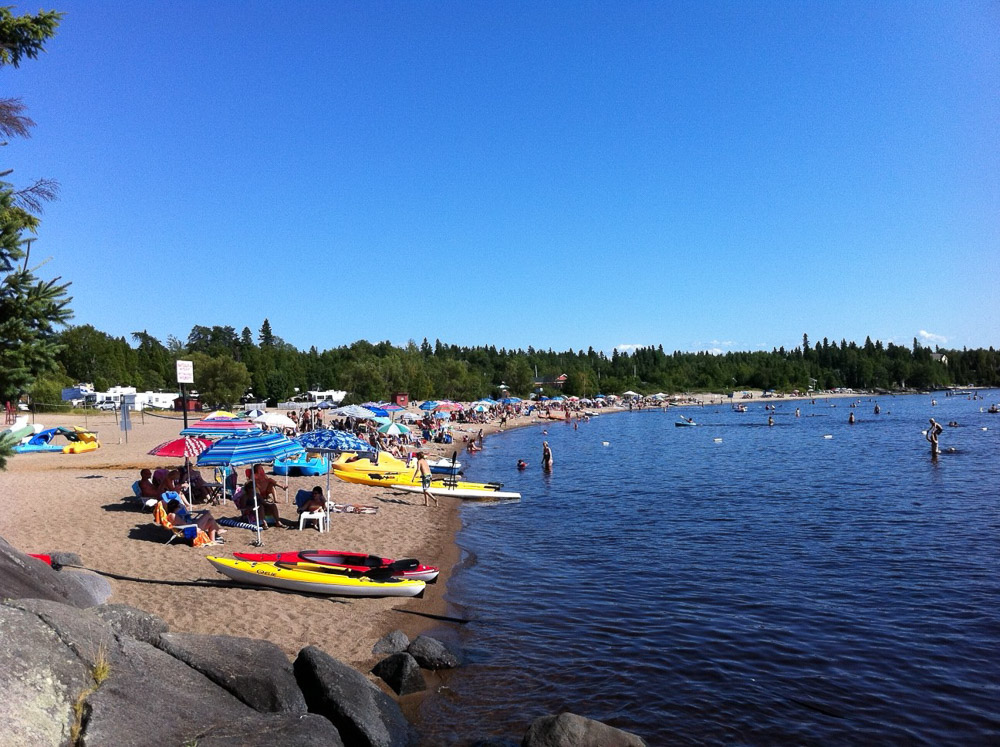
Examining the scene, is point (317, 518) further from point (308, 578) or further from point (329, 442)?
point (308, 578)

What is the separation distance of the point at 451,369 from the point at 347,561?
291 feet

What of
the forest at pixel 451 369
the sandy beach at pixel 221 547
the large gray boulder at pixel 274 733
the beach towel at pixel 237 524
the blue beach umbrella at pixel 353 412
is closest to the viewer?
the large gray boulder at pixel 274 733

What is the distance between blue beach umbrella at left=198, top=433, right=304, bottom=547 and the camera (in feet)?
48.4

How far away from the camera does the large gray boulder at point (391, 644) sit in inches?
393

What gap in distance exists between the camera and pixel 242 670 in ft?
22.9

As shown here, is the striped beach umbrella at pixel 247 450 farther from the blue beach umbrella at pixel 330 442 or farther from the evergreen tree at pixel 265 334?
the evergreen tree at pixel 265 334

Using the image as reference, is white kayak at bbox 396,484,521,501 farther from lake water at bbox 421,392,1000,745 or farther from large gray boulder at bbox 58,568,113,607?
large gray boulder at bbox 58,568,113,607

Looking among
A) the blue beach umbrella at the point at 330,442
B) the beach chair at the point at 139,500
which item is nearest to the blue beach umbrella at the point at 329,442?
the blue beach umbrella at the point at 330,442

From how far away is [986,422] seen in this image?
67750 mm

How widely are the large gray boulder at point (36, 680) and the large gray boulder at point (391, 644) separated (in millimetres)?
4853

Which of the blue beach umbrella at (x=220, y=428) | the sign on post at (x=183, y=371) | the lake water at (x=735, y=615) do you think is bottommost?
the lake water at (x=735, y=615)

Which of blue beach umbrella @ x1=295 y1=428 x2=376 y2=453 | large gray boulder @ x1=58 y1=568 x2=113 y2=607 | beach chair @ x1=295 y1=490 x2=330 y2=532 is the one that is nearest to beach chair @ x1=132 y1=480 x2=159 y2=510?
beach chair @ x1=295 y1=490 x2=330 y2=532

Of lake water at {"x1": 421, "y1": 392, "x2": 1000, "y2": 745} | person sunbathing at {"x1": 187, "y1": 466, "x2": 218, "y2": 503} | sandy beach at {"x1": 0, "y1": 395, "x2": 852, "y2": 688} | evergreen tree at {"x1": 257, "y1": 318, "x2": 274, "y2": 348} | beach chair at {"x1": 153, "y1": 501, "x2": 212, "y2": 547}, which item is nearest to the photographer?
lake water at {"x1": 421, "y1": 392, "x2": 1000, "y2": 745}

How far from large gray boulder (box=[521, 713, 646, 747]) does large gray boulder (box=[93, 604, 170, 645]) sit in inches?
165
